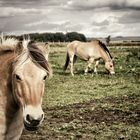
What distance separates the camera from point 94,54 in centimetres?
2395

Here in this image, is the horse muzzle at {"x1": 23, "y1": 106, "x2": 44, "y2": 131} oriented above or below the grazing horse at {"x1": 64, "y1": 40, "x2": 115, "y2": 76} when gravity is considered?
above

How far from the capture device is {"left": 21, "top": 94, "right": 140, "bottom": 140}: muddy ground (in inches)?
339

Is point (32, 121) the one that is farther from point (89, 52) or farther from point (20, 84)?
point (89, 52)

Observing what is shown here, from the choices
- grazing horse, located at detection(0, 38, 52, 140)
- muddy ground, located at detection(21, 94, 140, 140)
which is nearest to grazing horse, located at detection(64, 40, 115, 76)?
muddy ground, located at detection(21, 94, 140, 140)

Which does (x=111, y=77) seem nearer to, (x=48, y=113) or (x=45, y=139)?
(x=48, y=113)

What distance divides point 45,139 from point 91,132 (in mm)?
1164

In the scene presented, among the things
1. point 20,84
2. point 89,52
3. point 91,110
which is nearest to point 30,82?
point 20,84

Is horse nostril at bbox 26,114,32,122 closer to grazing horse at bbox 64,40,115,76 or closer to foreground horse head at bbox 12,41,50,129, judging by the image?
foreground horse head at bbox 12,41,50,129

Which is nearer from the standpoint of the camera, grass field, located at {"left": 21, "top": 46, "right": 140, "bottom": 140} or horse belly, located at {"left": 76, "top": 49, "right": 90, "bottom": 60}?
grass field, located at {"left": 21, "top": 46, "right": 140, "bottom": 140}

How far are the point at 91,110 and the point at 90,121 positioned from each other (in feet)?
4.62

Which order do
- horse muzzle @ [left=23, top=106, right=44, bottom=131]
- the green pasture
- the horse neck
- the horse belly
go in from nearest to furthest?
horse muzzle @ [left=23, top=106, right=44, bottom=131]
the green pasture
the horse neck
the horse belly

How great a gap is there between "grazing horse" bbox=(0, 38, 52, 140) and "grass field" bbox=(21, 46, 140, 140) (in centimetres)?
320

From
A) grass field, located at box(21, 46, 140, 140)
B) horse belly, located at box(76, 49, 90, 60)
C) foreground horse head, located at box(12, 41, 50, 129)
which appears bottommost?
horse belly, located at box(76, 49, 90, 60)

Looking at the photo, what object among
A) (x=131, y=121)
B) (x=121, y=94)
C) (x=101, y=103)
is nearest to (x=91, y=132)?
(x=131, y=121)
